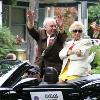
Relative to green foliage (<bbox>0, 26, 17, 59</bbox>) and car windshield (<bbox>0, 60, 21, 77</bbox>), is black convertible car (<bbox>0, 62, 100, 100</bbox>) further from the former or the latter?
green foliage (<bbox>0, 26, 17, 59</bbox>)

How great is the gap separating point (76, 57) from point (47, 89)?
0.83 metres

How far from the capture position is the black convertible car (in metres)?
5.75

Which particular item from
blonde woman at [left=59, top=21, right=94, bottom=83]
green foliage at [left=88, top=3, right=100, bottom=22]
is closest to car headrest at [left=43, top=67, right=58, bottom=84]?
blonde woman at [left=59, top=21, right=94, bottom=83]

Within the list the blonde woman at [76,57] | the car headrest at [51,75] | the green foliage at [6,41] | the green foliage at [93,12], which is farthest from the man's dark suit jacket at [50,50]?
the green foliage at [93,12]

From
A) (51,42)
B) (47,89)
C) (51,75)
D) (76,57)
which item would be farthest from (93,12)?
(47,89)

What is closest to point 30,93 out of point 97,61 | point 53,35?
point 53,35

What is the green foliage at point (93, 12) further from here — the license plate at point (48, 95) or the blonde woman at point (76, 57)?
the license plate at point (48, 95)

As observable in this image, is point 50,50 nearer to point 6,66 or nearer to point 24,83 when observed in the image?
point 6,66

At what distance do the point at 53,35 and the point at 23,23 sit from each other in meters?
16.3

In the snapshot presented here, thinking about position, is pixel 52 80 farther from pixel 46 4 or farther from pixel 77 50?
pixel 46 4

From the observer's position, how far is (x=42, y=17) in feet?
84.2

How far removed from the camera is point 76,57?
6430 millimetres

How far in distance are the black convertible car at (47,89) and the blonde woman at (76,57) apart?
455 mm

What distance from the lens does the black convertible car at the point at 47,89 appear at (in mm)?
5754
